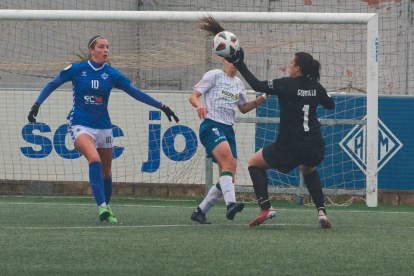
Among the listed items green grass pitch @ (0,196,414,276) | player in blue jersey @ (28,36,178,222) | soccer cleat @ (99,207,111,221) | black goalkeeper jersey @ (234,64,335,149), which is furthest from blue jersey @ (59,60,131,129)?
black goalkeeper jersey @ (234,64,335,149)

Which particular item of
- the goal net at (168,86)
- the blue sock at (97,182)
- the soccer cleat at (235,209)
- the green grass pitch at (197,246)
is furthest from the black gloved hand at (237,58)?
the goal net at (168,86)

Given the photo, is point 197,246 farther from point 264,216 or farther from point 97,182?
point 97,182

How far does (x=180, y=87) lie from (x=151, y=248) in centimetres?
796

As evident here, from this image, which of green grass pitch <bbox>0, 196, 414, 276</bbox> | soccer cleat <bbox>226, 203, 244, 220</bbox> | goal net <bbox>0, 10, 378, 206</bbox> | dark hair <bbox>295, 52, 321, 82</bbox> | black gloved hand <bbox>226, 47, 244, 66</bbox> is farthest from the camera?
goal net <bbox>0, 10, 378, 206</bbox>

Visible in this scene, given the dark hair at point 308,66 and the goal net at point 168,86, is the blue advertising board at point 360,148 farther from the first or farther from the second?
the dark hair at point 308,66

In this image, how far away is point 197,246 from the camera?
4.74 metres

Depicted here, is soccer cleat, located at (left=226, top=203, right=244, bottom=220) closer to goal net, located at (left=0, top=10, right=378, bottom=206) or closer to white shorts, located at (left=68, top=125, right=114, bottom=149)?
white shorts, located at (left=68, top=125, right=114, bottom=149)

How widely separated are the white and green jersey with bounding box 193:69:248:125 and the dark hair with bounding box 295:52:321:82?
2.83 feet

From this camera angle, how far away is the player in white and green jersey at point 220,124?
6.58 metres

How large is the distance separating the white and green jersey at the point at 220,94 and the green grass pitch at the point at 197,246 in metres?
1.11

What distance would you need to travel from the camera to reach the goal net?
1043cm

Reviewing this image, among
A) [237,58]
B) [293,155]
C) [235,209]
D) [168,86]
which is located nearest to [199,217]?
[235,209]

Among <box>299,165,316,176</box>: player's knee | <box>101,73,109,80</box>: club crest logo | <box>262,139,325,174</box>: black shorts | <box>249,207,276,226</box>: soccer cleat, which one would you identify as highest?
<box>101,73,109,80</box>: club crest logo

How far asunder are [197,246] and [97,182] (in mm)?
2215
